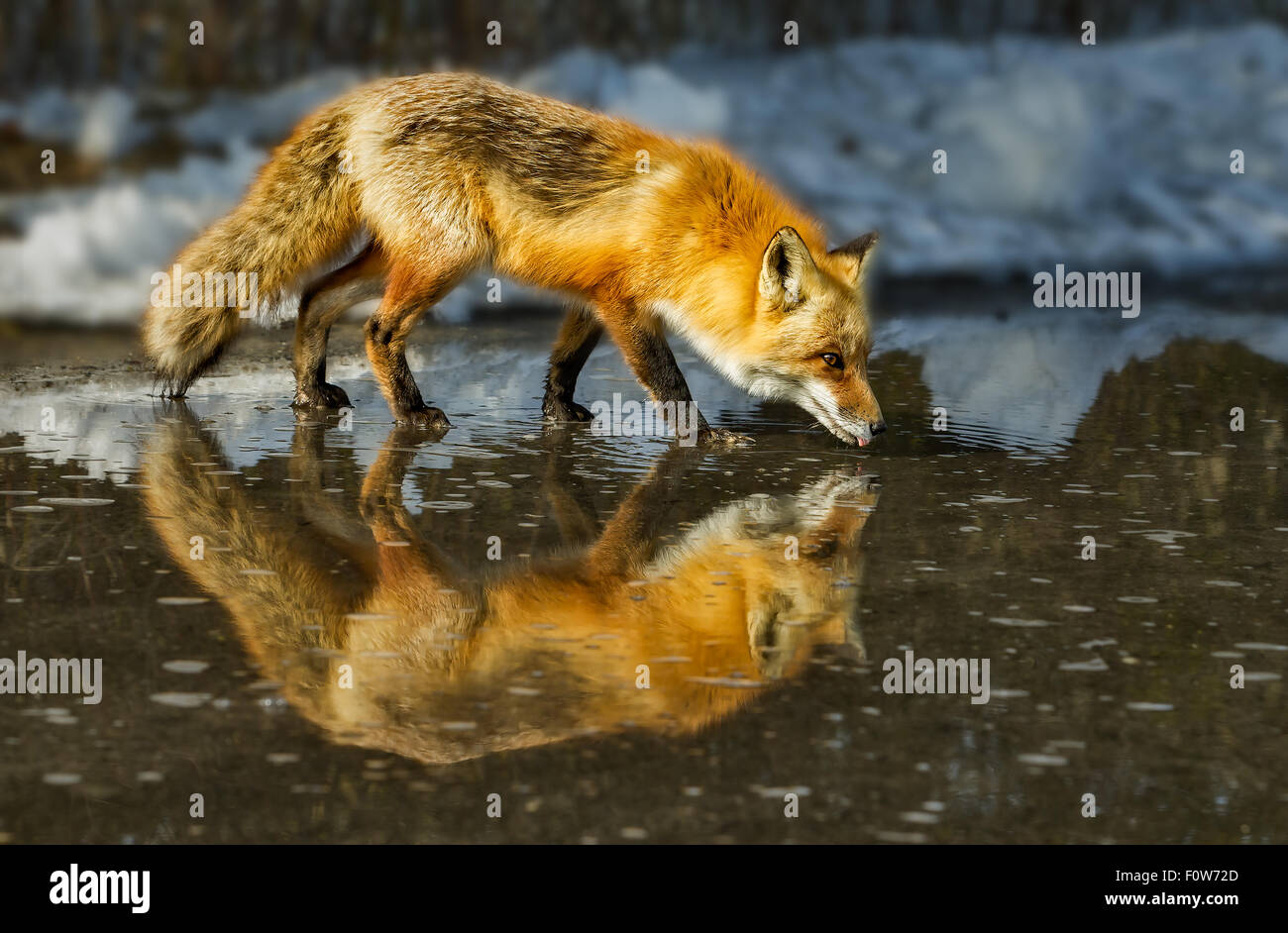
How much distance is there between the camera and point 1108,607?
16.4 ft

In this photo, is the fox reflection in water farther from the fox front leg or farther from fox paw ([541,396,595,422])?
fox paw ([541,396,595,422])

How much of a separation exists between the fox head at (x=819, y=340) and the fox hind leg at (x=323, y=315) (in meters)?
2.21

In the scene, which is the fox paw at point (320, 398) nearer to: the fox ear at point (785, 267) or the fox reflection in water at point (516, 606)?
the fox reflection in water at point (516, 606)

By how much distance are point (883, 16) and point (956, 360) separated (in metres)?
7.02

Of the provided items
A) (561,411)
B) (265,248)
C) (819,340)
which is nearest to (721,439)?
(819,340)

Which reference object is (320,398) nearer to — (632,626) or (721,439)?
(721,439)

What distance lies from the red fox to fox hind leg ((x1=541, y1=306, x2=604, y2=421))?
0.04ft

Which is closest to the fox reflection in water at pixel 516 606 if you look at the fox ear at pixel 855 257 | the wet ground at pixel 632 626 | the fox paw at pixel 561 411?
the wet ground at pixel 632 626

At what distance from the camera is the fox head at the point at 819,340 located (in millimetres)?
7648

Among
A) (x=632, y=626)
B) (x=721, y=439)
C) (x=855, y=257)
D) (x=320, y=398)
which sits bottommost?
(x=632, y=626)

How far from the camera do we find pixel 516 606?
491 centimetres

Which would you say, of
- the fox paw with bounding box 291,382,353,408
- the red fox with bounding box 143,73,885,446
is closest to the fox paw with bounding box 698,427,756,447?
the red fox with bounding box 143,73,885,446

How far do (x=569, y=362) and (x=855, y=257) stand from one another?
63.1 inches

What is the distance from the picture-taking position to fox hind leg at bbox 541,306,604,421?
855 cm
